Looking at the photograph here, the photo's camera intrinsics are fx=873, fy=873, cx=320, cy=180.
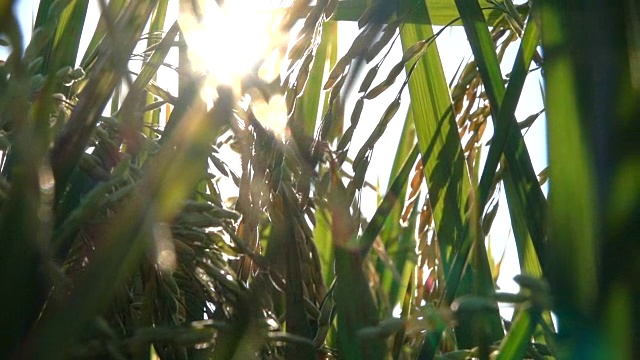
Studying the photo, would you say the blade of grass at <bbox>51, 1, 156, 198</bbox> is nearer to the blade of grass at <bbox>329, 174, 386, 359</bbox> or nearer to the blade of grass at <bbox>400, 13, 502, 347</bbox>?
the blade of grass at <bbox>329, 174, 386, 359</bbox>

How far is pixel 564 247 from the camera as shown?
486mm

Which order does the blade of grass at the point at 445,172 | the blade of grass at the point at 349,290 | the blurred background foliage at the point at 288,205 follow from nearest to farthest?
the blurred background foliage at the point at 288,205 < the blade of grass at the point at 349,290 < the blade of grass at the point at 445,172

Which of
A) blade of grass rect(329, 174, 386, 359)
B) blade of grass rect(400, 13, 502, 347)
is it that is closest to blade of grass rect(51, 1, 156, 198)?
blade of grass rect(329, 174, 386, 359)

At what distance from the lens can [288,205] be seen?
636mm

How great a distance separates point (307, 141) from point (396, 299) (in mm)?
306

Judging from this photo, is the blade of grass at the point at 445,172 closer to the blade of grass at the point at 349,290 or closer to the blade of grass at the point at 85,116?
the blade of grass at the point at 349,290

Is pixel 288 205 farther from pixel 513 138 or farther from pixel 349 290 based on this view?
pixel 513 138

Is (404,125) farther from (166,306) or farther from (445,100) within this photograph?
(166,306)

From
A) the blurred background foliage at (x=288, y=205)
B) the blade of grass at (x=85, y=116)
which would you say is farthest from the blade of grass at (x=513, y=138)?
the blade of grass at (x=85, y=116)

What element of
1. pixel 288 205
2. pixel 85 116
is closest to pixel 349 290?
pixel 288 205

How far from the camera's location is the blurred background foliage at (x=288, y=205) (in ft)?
1.55

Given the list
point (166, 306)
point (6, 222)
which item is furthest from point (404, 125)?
point (6, 222)

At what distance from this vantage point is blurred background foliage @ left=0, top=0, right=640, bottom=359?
473mm

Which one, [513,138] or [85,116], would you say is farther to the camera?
[513,138]
